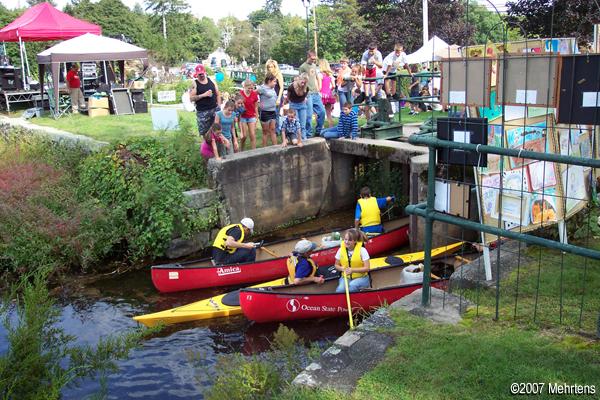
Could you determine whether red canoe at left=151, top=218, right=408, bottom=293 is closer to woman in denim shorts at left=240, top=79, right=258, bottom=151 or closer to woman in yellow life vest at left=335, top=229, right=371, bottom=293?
woman in yellow life vest at left=335, top=229, right=371, bottom=293

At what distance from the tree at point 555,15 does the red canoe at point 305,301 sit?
34.7 ft

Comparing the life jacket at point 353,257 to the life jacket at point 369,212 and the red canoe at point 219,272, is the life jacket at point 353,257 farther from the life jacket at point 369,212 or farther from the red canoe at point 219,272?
the life jacket at point 369,212

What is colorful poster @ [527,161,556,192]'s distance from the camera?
6715 mm

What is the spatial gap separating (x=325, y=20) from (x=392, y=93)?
47229 mm

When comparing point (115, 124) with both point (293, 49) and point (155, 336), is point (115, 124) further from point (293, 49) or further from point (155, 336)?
point (293, 49)

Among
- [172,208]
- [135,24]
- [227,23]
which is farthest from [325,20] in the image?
[172,208]

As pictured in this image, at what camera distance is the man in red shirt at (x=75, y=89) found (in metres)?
19.1

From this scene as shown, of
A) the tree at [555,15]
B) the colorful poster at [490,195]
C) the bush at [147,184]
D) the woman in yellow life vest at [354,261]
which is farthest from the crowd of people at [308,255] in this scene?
the tree at [555,15]

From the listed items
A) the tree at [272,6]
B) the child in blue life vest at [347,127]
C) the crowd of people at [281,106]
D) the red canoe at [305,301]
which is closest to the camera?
the red canoe at [305,301]

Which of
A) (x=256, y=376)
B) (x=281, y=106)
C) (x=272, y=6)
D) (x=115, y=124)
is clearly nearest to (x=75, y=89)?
(x=115, y=124)

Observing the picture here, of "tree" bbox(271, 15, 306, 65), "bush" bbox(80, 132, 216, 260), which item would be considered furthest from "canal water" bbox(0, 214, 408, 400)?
"tree" bbox(271, 15, 306, 65)

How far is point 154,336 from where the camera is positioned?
9.11m

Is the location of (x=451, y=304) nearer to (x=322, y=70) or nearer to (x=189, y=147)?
(x=189, y=147)

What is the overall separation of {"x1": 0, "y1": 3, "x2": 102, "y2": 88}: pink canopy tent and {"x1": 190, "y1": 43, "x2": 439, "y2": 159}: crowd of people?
906cm
